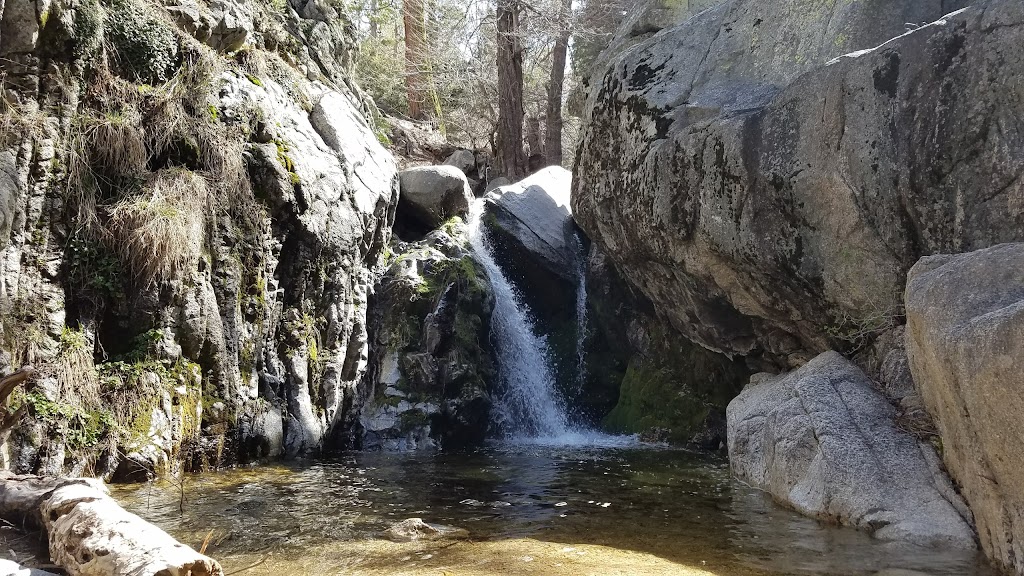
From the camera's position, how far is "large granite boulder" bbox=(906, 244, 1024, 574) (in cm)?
363

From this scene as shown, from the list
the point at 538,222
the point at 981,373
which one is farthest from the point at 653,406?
the point at 981,373

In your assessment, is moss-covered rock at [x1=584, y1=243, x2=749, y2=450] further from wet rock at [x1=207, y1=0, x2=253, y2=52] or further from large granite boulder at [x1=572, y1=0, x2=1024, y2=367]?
wet rock at [x1=207, y1=0, x2=253, y2=52]

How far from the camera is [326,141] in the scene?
11.0 m

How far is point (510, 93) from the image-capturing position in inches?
683

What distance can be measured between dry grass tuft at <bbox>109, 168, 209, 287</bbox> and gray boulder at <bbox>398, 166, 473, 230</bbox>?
6140mm

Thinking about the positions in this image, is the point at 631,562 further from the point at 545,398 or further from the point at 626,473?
the point at 545,398

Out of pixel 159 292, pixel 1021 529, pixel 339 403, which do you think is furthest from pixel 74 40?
pixel 1021 529

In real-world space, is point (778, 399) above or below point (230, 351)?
below

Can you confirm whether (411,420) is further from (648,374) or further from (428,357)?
(648,374)

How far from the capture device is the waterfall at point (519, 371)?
39.5 ft

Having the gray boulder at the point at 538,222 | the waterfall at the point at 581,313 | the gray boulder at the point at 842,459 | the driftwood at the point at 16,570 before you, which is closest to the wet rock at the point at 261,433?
the driftwood at the point at 16,570

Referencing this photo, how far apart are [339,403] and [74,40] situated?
5.42 metres

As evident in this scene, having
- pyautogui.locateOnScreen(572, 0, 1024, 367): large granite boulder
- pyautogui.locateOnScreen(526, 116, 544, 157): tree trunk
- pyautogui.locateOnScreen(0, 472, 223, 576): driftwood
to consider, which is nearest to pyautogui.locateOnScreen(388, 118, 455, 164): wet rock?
pyautogui.locateOnScreen(526, 116, 544, 157): tree trunk

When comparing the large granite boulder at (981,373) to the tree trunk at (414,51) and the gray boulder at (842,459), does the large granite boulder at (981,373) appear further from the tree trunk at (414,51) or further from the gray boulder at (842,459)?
the tree trunk at (414,51)
